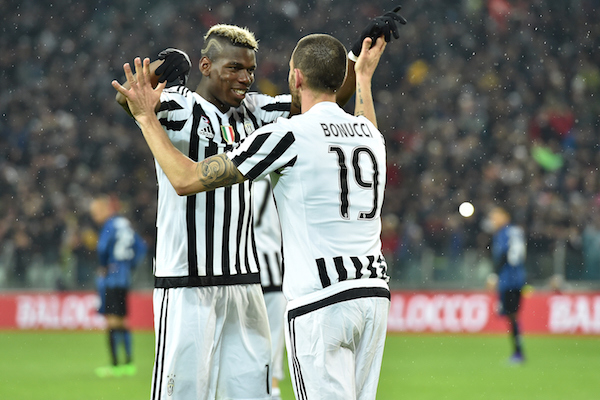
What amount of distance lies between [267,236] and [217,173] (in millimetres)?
4688

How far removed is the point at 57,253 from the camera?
16750mm

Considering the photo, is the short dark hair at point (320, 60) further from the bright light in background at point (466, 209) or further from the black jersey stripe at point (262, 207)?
the bright light in background at point (466, 209)

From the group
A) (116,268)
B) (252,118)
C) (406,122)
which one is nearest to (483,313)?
(406,122)

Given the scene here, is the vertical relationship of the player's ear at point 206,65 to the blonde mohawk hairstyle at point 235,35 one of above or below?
below

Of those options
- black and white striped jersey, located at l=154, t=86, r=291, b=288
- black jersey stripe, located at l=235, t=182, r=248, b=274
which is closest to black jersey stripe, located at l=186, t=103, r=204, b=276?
black and white striped jersey, located at l=154, t=86, r=291, b=288

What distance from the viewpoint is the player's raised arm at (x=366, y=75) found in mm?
4332

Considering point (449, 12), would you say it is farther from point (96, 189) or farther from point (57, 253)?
point (57, 253)

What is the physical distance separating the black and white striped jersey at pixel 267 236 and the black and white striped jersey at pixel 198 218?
3617mm

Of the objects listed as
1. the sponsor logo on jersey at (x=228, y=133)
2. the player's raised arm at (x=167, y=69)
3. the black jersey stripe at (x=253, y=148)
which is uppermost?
the player's raised arm at (x=167, y=69)

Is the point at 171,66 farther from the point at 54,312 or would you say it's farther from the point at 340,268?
the point at 54,312

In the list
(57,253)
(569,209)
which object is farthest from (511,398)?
(57,253)

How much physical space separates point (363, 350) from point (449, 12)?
19.5 meters

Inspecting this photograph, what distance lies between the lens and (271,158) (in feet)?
12.2

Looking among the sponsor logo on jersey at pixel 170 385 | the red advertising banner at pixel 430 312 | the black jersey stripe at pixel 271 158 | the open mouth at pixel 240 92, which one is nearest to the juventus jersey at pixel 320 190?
the black jersey stripe at pixel 271 158
